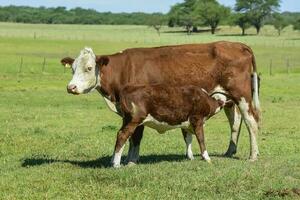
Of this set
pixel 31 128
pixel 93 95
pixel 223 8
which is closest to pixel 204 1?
pixel 223 8

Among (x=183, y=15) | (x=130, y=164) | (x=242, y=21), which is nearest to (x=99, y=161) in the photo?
(x=130, y=164)

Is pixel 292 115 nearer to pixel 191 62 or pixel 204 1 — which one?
pixel 191 62

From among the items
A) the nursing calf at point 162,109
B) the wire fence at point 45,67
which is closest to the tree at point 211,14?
the wire fence at point 45,67

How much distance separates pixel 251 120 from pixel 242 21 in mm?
140829

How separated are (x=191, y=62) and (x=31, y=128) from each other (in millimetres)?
7918

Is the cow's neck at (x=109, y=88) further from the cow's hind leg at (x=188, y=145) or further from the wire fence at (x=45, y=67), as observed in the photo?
the wire fence at (x=45, y=67)

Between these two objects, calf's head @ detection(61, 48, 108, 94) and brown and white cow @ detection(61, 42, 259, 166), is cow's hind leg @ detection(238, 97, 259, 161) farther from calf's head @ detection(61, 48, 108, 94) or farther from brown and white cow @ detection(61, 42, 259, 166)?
calf's head @ detection(61, 48, 108, 94)

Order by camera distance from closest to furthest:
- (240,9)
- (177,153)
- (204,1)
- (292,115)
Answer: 1. (177,153)
2. (292,115)
3. (240,9)
4. (204,1)

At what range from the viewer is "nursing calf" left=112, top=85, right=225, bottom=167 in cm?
1135

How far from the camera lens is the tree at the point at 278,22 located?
154 meters

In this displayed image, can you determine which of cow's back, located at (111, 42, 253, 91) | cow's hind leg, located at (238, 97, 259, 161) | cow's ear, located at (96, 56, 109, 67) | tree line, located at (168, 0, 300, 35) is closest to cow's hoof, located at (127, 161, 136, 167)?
cow's back, located at (111, 42, 253, 91)

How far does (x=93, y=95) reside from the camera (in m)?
33.2

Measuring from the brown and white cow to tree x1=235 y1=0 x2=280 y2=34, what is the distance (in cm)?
14228

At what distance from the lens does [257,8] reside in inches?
6235
